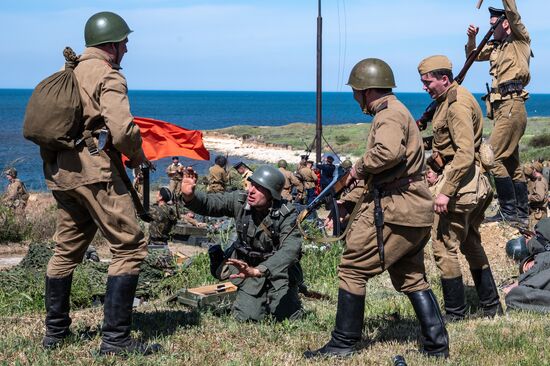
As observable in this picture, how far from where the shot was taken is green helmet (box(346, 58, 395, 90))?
5836mm

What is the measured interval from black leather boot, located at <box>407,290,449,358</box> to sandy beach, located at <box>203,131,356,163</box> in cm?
3951

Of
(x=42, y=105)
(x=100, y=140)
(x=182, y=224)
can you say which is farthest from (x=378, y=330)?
(x=182, y=224)

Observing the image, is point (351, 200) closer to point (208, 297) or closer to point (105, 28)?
point (208, 297)

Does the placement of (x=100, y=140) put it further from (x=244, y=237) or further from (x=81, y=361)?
(x=244, y=237)

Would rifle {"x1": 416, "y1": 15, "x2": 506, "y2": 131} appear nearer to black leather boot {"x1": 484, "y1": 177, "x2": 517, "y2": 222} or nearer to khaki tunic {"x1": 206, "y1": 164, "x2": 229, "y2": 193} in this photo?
black leather boot {"x1": 484, "y1": 177, "x2": 517, "y2": 222}

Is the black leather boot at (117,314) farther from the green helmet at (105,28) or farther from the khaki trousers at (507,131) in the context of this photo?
the khaki trousers at (507,131)

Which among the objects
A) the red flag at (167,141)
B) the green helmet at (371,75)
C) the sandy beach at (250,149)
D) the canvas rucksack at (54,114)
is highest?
the green helmet at (371,75)

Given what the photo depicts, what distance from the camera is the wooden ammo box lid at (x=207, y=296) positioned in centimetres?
754

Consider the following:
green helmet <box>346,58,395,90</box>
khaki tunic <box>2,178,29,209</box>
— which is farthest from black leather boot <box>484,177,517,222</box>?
khaki tunic <box>2,178,29,209</box>

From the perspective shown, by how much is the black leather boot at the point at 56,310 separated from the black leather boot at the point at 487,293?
379cm

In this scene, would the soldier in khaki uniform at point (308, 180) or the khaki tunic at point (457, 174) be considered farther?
the soldier in khaki uniform at point (308, 180)

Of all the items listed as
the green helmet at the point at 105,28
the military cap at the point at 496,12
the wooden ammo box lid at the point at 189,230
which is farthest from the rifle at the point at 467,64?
the wooden ammo box lid at the point at 189,230

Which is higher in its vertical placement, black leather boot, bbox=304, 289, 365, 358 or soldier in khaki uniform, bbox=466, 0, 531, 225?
soldier in khaki uniform, bbox=466, 0, 531, 225

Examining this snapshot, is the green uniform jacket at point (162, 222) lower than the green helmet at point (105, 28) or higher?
lower
